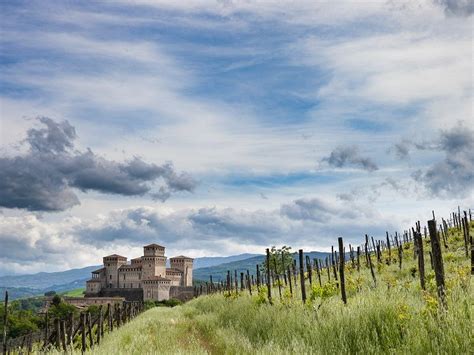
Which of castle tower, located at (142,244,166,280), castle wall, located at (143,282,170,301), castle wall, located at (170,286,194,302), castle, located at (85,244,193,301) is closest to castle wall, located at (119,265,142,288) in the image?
castle, located at (85,244,193,301)

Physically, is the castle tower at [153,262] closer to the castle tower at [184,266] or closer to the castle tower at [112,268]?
the castle tower at [184,266]

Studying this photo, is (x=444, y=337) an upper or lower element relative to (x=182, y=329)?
upper

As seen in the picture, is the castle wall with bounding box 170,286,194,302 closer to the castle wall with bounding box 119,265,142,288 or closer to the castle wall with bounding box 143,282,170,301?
the castle wall with bounding box 143,282,170,301

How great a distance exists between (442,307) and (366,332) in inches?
64.8

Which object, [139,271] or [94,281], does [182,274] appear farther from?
[94,281]

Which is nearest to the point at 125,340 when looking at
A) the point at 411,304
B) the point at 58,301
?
the point at 411,304

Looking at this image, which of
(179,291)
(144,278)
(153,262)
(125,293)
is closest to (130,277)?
(144,278)

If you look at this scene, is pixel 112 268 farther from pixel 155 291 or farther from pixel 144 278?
Answer: pixel 155 291

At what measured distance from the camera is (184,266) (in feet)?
475

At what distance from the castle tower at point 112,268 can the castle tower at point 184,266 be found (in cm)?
1739

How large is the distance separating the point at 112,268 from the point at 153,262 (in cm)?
1397

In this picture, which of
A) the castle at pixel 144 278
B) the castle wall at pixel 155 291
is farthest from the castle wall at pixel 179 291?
the castle wall at pixel 155 291

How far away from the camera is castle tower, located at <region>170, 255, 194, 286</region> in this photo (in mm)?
144863

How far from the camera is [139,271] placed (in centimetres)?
13500
